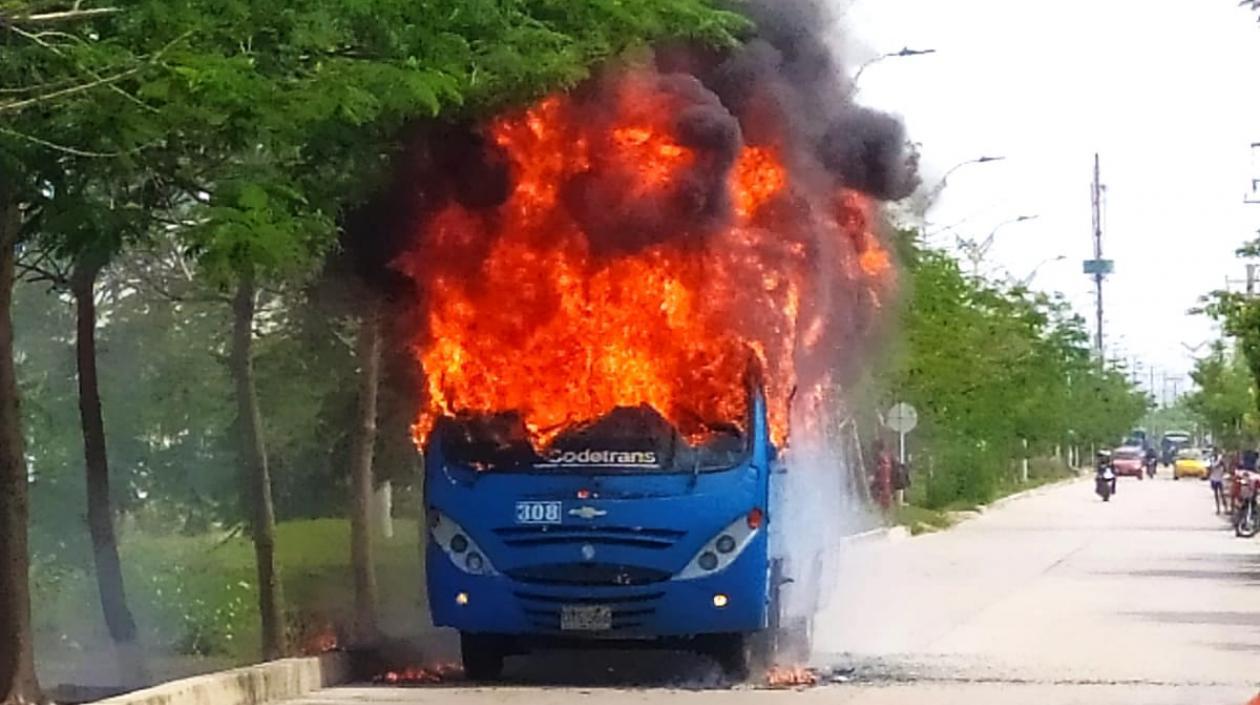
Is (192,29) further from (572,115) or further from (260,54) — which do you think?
(572,115)

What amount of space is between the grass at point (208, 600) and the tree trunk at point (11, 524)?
16.6 ft

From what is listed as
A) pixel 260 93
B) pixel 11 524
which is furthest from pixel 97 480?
pixel 260 93

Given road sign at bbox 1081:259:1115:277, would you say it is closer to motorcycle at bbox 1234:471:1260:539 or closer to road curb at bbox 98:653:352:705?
motorcycle at bbox 1234:471:1260:539

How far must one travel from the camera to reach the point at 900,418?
46719mm

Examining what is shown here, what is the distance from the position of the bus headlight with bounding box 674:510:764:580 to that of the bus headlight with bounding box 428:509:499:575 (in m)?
1.33

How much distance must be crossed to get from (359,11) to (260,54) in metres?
0.66

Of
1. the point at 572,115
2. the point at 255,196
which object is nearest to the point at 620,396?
the point at 572,115

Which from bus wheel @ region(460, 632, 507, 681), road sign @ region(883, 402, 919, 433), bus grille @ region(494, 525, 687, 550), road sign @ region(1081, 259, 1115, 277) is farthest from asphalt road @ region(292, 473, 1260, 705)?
road sign @ region(1081, 259, 1115, 277)

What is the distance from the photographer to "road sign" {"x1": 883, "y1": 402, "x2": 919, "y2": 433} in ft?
152

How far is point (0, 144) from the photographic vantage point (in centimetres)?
1372

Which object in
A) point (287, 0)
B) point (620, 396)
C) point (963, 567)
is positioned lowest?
point (963, 567)

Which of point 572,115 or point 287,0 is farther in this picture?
point 572,115

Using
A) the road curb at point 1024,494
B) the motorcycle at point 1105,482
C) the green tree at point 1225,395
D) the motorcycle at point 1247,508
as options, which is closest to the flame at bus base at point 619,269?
the motorcycle at point 1247,508

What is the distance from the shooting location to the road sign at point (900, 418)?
46.5 m
